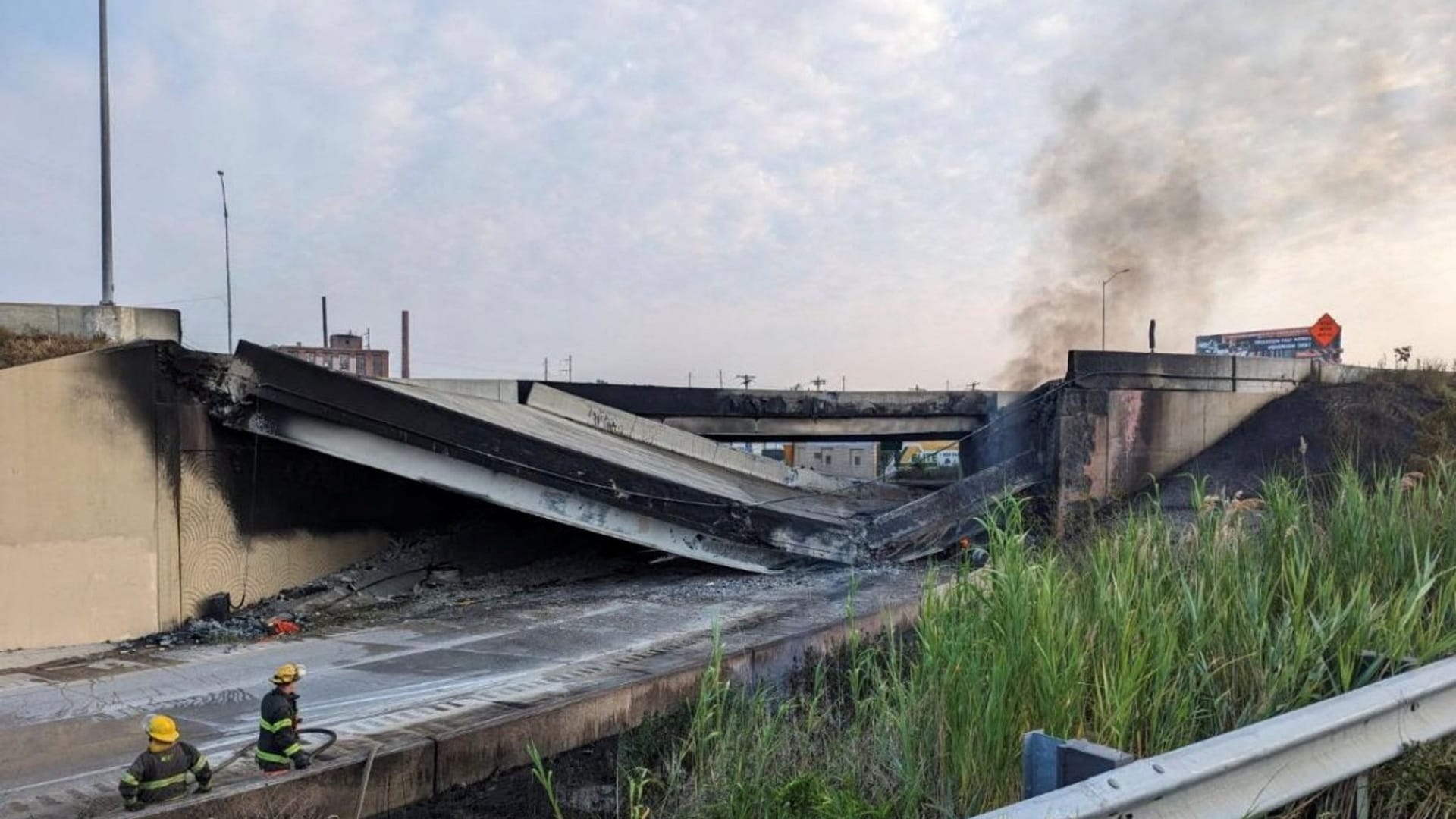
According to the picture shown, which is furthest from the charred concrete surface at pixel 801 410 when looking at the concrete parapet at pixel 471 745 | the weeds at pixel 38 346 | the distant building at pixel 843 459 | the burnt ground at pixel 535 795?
the distant building at pixel 843 459

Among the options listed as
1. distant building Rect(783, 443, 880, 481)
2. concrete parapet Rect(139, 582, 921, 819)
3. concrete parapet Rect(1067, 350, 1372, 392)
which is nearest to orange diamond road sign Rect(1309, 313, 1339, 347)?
concrete parapet Rect(1067, 350, 1372, 392)

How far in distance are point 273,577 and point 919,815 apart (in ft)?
30.1

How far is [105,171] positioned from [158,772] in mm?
11158

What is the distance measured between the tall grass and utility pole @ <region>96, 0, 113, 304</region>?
11285 millimetres

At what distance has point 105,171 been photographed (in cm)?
1210

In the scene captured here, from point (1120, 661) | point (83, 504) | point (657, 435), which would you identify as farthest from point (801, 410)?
point (1120, 661)

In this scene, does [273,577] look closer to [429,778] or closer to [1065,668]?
[429,778]

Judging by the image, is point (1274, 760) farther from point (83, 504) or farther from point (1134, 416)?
point (1134, 416)

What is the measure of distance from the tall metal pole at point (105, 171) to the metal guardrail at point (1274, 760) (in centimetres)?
1324

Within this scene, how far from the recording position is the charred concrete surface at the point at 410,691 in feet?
15.0

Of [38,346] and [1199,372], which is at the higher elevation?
[38,346]

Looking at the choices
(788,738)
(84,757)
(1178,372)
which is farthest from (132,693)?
(1178,372)

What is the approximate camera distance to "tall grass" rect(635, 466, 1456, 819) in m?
2.99

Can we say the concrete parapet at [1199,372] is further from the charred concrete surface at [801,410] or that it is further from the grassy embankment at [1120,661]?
the grassy embankment at [1120,661]
